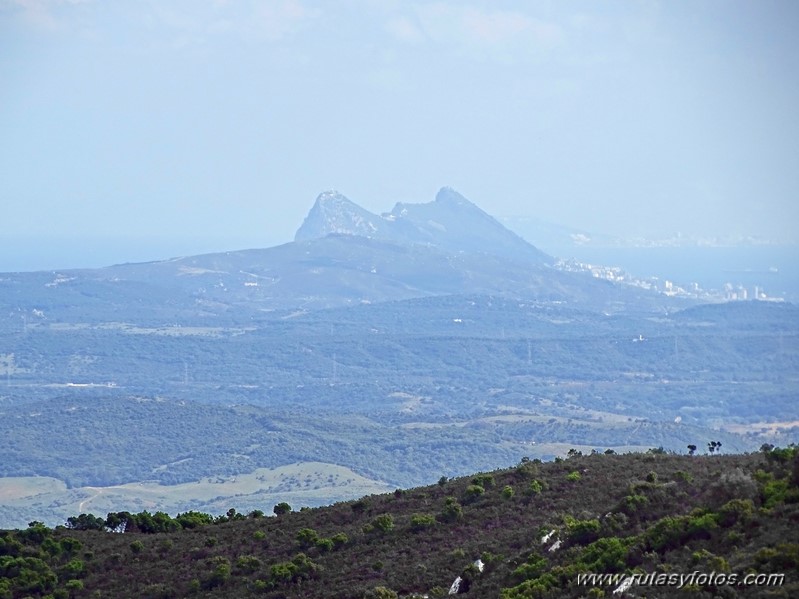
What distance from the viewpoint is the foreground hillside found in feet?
86.0

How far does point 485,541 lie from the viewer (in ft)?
111

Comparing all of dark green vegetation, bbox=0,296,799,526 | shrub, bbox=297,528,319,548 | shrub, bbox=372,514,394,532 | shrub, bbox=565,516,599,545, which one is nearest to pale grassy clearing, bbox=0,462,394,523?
dark green vegetation, bbox=0,296,799,526

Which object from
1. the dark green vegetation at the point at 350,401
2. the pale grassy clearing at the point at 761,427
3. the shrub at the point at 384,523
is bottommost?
the pale grassy clearing at the point at 761,427

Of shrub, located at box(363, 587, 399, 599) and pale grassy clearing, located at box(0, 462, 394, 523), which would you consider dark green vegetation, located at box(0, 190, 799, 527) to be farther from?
shrub, located at box(363, 587, 399, 599)

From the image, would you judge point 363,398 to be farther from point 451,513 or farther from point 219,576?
point 219,576

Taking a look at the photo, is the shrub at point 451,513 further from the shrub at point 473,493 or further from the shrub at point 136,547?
the shrub at point 136,547

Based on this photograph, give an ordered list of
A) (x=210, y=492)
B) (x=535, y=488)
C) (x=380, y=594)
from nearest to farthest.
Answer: (x=380, y=594), (x=535, y=488), (x=210, y=492)

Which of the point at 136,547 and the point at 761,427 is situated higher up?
the point at 136,547

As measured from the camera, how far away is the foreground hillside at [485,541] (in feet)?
86.0

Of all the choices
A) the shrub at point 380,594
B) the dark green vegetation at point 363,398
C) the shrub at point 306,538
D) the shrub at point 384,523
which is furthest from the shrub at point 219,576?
the dark green vegetation at point 363,398

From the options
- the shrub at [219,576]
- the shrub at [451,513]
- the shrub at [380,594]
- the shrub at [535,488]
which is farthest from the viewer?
the shrub at [535,488]

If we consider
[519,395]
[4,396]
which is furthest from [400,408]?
[4,396]

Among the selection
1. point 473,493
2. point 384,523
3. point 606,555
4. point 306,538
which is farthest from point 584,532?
point 306,538

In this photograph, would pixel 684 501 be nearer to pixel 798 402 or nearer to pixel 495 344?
pixel 798 402
